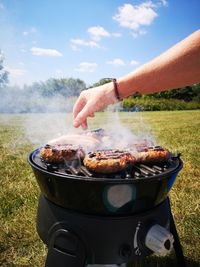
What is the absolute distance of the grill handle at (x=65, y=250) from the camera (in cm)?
148

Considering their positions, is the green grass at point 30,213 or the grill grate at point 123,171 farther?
the green grass at point 30,213

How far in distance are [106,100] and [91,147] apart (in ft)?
1.12

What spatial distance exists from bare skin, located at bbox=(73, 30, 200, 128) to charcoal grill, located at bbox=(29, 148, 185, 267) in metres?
0.56

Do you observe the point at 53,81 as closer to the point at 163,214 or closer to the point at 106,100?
the point at 106,100

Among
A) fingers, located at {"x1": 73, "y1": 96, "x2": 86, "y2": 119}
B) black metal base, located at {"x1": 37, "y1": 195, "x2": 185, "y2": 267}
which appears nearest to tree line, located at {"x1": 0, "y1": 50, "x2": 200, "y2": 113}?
fingers, located at {"x1": 73, "y1": 96, "x2": 86, "y2": 119}

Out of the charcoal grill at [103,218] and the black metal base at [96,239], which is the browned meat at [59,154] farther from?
the black metal base at [96,239]

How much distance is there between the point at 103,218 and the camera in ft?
4.93

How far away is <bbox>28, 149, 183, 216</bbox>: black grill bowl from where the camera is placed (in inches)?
55.6

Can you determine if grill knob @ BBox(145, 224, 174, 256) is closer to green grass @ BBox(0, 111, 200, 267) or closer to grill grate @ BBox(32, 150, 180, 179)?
grill grate @ BBox(32, 150, 180, 179)

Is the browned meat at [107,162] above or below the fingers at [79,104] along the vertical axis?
below

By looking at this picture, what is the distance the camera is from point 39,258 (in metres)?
2.20

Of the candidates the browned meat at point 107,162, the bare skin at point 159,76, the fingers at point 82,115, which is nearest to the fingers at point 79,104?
the bare skin at point 159,76

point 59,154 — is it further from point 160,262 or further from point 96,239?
point 160,262

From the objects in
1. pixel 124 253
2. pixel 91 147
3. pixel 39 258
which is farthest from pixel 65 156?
pixel 39 258
